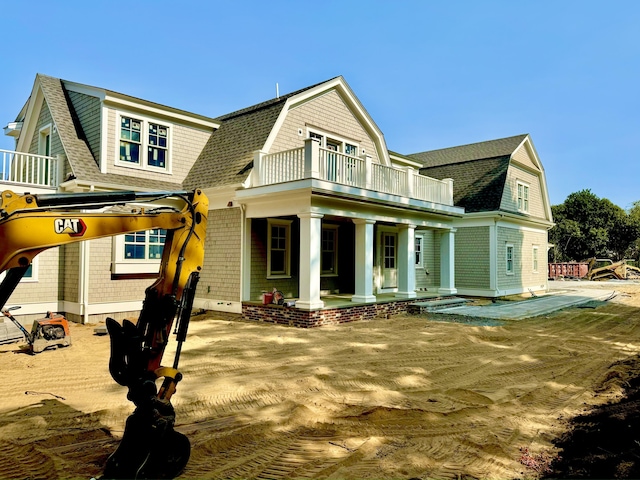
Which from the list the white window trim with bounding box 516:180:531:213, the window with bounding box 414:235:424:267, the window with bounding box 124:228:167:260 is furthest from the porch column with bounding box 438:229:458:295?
the window with bounding box 124:228:167:260

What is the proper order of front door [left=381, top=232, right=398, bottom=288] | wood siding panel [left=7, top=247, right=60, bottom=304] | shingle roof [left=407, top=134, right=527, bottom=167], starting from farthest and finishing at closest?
shingle roof [left=407, top=134, right=527, bottom=167] → front door [left=381, top=232, right=398, bottom=288] → wood siding panel [left=7, top=247, right=60, bottom=304]

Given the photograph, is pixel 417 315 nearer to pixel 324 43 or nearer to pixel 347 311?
pixel 347 311

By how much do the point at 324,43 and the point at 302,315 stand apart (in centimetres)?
770

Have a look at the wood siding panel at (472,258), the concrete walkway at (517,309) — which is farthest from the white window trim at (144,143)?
the wood siding panel at (472,258)

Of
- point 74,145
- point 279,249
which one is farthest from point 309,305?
point 74,145

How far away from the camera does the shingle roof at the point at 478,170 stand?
2017cm

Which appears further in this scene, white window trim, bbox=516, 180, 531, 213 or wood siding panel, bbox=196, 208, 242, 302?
white window trim, bbox=516, 180, 531, 213

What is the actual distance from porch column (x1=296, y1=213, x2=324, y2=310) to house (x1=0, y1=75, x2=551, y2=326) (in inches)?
1.3

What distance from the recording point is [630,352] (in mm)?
9195

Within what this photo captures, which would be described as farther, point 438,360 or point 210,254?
point 210,254

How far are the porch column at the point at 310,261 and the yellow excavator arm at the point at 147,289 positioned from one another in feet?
25.1

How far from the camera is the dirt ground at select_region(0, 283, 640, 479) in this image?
3.96 m

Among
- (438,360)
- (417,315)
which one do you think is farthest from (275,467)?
(417,315)

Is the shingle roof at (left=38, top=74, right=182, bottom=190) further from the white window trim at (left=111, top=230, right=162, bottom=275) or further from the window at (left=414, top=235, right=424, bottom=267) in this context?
the window at (left=414, top=235, right=424, bottom=267)
